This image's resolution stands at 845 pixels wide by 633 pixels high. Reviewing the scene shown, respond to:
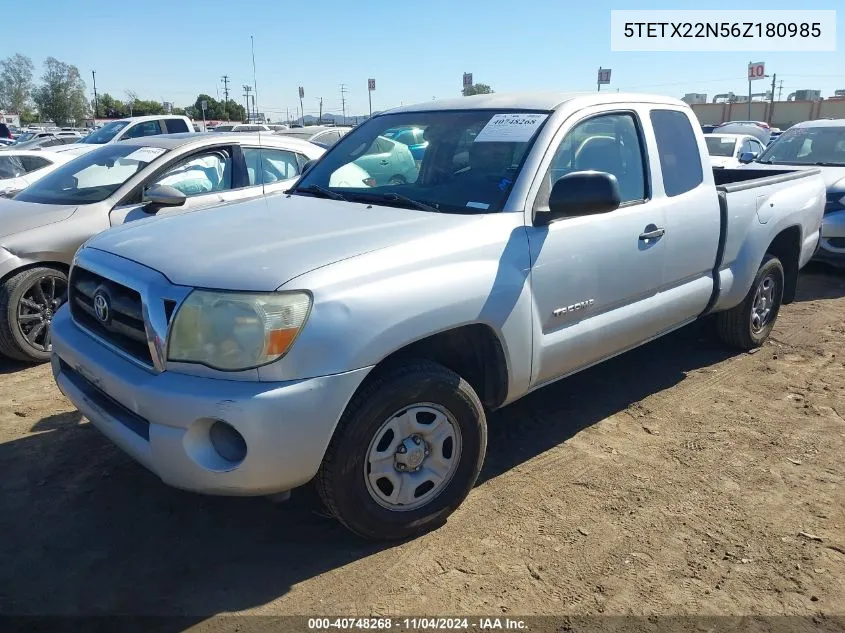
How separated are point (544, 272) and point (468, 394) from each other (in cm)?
70

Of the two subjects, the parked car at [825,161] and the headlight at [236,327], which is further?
the parked car at [825,161]

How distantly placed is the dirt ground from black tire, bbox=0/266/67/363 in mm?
703

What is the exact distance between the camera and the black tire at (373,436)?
263cm

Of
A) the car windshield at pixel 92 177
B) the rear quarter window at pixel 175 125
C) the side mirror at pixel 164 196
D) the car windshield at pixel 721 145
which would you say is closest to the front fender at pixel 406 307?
the side mirror at pixel 164 196

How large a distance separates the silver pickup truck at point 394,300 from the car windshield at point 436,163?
14 mm

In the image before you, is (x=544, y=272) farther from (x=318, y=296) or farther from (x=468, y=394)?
(x=318, y=296)

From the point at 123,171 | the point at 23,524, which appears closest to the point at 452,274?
the point at 23,524

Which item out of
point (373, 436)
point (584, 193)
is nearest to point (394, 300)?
point (373, 436)

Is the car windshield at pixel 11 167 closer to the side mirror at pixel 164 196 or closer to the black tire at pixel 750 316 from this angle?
the side mirror at pixel 164 196

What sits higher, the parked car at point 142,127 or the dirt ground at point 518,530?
the parked car at point 142,127

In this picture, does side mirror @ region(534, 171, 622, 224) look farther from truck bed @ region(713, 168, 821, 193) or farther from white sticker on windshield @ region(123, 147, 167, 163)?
white sticker on windshield @ region(123, 147, 167, 163)

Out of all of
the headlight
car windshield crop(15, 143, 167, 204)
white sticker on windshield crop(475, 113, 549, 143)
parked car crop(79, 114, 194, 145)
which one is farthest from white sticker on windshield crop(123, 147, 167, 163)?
parked car crop(79, 114, 194, 145)

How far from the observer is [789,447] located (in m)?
3.86

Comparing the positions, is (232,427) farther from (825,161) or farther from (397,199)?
(825,161)
